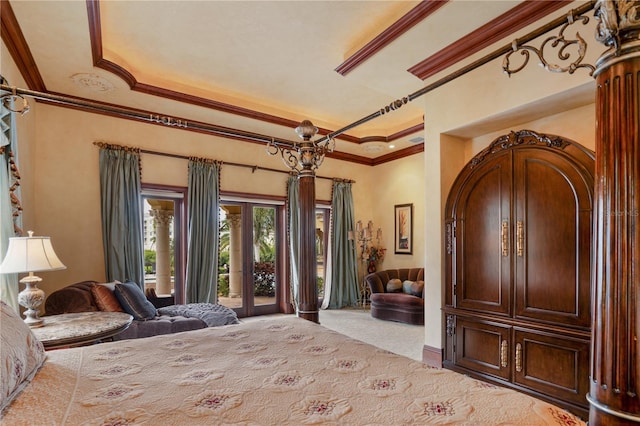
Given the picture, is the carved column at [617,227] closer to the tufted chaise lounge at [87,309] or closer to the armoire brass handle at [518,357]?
the armoire brass handle at [518,357]

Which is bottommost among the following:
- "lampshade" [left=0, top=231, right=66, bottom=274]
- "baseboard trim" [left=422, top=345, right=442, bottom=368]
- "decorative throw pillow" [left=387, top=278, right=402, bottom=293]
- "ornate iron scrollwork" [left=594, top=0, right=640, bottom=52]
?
"baseboard trim" [left=422, top=345, right=442, bottom=368]

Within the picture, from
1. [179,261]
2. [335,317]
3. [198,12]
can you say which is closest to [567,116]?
[198,12]

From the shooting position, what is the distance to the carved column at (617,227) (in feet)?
3.11

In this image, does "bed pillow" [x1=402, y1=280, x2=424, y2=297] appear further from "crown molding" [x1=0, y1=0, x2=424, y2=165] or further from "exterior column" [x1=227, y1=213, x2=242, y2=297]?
"exterior column" [x1=227, y1=213, x2=242, y2=297]

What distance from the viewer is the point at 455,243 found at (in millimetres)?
3312

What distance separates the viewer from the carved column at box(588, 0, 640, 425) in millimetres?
948

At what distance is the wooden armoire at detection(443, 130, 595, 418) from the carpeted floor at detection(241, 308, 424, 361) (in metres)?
Result: 1.04

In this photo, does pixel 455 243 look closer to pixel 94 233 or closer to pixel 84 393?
pixel 84 393

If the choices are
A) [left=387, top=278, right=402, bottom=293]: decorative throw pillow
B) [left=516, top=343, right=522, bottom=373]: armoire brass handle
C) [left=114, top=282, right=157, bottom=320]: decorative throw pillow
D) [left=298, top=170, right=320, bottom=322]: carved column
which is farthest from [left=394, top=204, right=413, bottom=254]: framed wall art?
[left=114, top=282, right=157, bottom=320]: decorative throw pillow

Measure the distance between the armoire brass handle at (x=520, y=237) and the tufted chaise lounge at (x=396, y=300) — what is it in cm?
281

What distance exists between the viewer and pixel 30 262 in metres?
2.35

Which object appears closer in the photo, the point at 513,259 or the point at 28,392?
the point at 28,392

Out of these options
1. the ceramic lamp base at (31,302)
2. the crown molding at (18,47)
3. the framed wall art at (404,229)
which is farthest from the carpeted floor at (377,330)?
the crown molding at (18,47)

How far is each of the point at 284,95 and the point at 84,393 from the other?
4172mm
